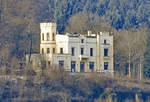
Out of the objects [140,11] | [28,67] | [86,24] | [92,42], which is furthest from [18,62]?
[140,11]

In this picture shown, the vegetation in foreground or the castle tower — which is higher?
the castle tower

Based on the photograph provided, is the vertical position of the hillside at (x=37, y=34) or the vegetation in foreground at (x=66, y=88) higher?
the hillside at (x=37, y=34)

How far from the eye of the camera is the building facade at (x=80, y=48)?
9806 cm

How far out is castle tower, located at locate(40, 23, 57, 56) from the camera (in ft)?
326

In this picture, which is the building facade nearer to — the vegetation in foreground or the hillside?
the vegetation in foreground

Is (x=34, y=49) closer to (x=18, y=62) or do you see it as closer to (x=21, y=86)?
(x=18, y=62)

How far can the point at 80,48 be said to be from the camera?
98.7 meters

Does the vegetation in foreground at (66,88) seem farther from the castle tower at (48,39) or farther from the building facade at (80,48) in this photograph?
the castle tower at (48,39)

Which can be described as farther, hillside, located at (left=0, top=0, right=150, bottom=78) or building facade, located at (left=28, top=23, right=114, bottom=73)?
hillside, located at (left=0, top=0, right=150, bottom=78)

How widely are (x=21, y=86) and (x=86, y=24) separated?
73.9 feet

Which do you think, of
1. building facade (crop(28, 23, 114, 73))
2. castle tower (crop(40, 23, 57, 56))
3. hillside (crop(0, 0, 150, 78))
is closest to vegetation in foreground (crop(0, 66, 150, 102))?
building facade (crop(28, 23, 114, 73))

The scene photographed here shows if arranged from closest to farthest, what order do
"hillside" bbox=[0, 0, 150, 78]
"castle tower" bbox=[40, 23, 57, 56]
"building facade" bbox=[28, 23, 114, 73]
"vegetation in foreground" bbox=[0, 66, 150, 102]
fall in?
"vegetation in foreground" bbox=[0, 66, 150, 102] < "building facade" bbox=[28, 23, 114, 73] < "castle tower" bbox=[40, 23, 57, 56] < "hillside" bbox=[0, 0, 150, 78]

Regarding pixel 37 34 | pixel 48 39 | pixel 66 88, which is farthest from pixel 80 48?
pixel 37 34

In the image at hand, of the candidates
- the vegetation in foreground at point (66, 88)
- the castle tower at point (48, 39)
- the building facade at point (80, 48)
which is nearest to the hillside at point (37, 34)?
the castle tower at point (48, 39)
